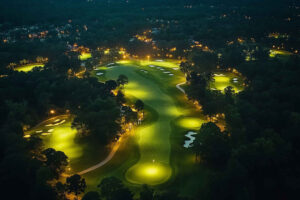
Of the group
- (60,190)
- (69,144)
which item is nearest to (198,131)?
(69,144)

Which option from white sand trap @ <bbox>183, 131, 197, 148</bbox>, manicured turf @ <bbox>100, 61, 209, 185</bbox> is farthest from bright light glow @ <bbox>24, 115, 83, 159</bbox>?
white sand trap @ <bbox>183, 131, 197, 148</bbox>

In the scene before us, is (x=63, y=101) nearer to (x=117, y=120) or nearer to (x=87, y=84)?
(x=87, y=84)

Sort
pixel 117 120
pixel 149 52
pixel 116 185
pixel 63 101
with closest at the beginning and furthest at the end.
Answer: pixel 116 185 < pixel 117 120 < pixel 63 101 < pixel 149 52

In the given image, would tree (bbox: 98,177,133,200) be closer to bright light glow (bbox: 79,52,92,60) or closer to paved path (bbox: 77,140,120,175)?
paved path (bbox: 77,140,120,175)

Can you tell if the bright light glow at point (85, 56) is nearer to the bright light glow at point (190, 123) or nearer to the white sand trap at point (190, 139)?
the bright light glow at point (190, 123)

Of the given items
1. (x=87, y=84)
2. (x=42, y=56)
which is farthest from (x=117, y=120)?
(x=42, y=56)

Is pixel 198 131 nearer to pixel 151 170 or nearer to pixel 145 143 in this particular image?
pixel 145 143
